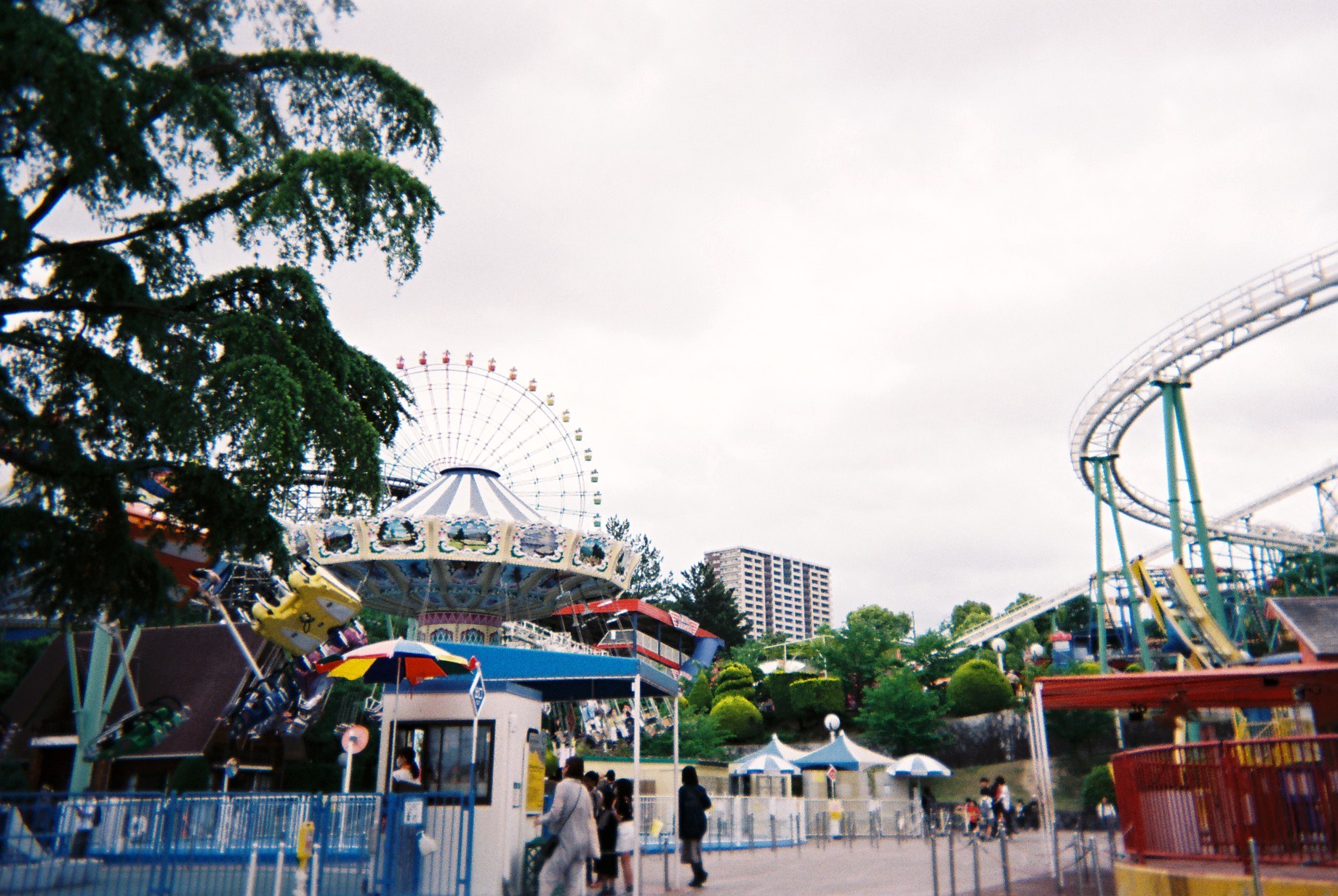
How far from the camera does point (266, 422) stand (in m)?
10.4

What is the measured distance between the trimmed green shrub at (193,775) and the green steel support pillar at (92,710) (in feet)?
6.55

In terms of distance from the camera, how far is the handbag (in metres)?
A: 10.3

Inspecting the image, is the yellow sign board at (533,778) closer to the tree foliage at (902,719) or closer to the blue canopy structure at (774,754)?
the blue canopy structure at (774,754)

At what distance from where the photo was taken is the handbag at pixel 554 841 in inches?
405

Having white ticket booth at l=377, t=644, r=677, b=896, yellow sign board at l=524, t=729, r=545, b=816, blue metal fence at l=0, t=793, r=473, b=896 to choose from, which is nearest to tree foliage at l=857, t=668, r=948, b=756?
yellow sign board at l=524, t=729, r=545, b=816

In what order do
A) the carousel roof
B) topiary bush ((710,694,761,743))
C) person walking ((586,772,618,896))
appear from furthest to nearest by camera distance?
topiary bush ((710,694,761,743)) < the carousel roof < person walking ((586,772,618,896))

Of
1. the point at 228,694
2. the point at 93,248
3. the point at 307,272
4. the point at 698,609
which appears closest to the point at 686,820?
the point at 307,272

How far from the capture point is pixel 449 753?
498 inches

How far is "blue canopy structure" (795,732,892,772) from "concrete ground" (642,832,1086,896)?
229 inches

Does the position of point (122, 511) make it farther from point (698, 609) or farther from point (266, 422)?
point (698, 609)

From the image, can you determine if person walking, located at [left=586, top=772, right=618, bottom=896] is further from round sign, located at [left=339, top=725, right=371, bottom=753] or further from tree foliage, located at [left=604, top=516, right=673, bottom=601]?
tree foliage, located at [left=604, top=516, right=673, bottom=601]

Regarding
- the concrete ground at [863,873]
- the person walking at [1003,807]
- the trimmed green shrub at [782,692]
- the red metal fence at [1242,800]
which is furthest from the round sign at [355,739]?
the trimmed green shrub at [782,692]

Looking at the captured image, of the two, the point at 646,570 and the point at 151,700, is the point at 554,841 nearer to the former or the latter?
the point at 151,700

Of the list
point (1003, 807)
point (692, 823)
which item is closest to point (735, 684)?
point (1003, 807)
